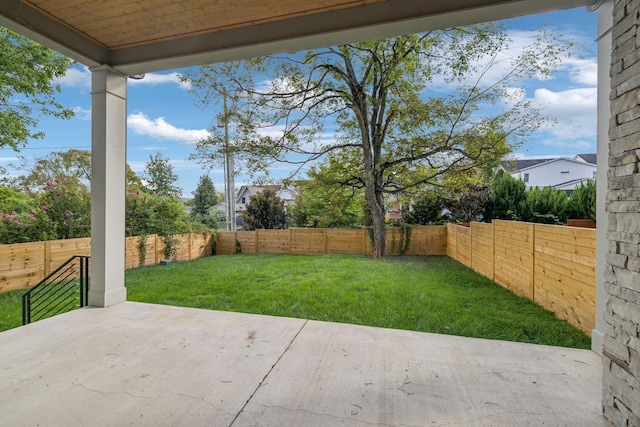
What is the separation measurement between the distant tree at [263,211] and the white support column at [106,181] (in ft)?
38.0

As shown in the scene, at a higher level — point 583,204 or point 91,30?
point 91,30

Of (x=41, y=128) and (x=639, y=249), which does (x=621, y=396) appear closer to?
(x=639, y=249)

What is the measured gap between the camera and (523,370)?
2.23 m

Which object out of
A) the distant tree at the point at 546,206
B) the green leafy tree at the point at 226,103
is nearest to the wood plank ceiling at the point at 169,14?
the green leafy tree at the point at 226,103

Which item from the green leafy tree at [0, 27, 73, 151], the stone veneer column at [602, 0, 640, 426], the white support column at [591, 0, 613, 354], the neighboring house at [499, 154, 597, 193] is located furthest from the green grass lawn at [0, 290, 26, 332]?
the neighboring house at [499, 154, 597, 193]

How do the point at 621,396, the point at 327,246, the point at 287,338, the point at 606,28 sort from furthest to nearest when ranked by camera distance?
the point at 327,246 < the point at 287,338 < the point at 606,28 < the point at 621,396

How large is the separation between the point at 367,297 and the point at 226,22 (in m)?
4.03

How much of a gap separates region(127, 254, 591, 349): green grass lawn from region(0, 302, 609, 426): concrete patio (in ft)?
2.70

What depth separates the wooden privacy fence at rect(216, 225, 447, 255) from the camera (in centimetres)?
992

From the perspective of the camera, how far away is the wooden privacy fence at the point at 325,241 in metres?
9.92

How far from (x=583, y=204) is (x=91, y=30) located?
29.6ft

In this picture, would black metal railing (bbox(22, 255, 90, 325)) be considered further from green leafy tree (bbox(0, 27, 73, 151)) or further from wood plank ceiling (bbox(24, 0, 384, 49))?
green leafy tree (bbox(0, 27, 73, 151))

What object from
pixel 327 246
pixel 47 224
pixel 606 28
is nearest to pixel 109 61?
pixel 606 28

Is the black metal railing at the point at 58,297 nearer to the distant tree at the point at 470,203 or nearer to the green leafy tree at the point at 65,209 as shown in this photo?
the green leafy tree at the point at 65,209
